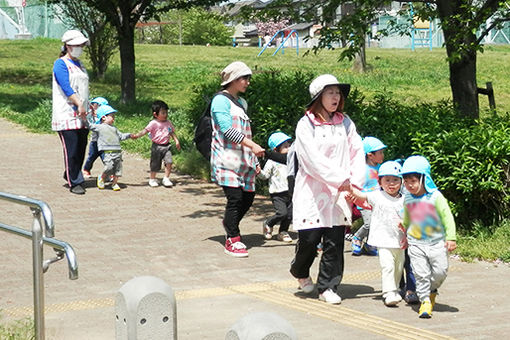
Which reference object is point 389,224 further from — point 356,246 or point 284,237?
point 284,237

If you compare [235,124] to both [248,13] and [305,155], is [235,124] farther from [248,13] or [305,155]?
[248,13]

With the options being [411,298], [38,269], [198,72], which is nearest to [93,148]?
[411,298]

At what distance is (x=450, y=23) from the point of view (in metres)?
10.8

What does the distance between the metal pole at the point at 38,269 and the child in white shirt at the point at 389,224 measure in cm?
273

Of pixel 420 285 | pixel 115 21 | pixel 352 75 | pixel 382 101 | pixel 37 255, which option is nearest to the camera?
pixel 37 255

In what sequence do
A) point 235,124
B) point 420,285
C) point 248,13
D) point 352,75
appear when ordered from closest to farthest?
point 420,285
point 235,124
point 248,13
point 352,75

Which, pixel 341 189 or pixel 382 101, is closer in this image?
pixel 341 189

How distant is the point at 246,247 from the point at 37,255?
402 cm

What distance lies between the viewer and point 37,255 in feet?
17.3

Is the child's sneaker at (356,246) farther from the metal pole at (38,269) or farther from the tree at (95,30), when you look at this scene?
the tree at (95,30)

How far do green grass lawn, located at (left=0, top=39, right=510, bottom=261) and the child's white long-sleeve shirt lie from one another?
187 centimetres

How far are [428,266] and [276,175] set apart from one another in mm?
2881

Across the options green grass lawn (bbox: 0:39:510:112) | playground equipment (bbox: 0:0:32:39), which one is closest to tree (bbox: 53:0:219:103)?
green grass lawn (bbox: 0:39:510:112)

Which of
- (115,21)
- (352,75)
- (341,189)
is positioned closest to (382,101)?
(341,189)
